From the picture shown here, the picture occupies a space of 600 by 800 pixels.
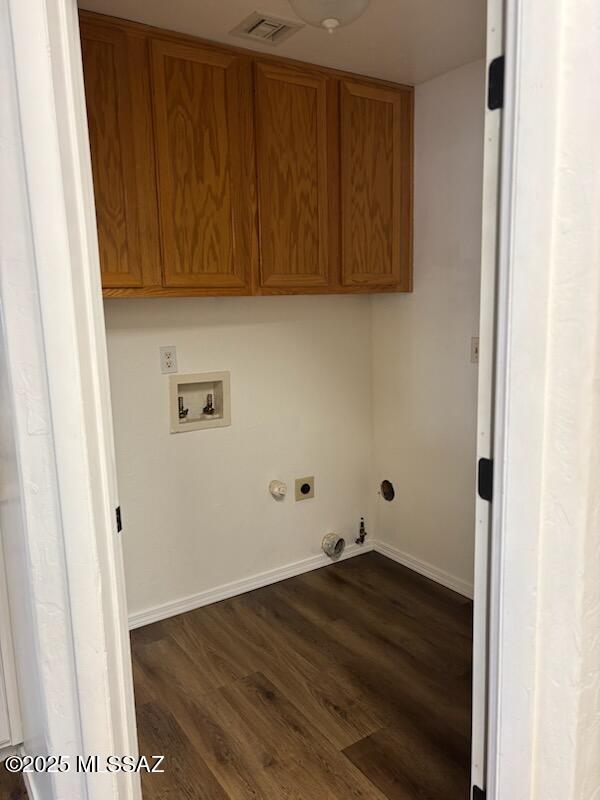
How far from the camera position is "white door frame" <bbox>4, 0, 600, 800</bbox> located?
106 centimetres

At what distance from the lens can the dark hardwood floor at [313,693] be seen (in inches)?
71.4

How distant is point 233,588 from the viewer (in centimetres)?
292

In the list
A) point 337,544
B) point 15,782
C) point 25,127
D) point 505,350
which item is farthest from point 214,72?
point 15,782

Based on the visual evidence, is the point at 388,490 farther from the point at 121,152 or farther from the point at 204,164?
the point at 121,152

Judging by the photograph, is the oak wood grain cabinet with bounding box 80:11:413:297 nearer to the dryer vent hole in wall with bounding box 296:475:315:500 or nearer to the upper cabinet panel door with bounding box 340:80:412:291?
the upper cabinet panel door with bounding box 340:80:412:291

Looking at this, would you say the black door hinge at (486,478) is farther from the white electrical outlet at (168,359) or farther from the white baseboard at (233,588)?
the white baseboard at (233,588)

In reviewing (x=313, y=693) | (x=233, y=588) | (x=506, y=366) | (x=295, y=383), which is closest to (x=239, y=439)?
(x=295, y=383)

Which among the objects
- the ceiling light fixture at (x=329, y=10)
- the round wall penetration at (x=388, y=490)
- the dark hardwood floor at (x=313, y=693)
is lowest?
the dark hardwood floor at (x=313, y=693)

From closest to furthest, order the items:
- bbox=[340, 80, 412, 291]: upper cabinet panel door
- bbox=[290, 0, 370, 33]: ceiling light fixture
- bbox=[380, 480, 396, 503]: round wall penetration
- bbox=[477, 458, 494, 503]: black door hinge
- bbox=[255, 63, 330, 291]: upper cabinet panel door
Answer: bbox=[477, 458, 494, 503]: black door hinge
bbox=[290, 0, 370, 33]: ceiling light fixture
bbox=[255, 63, 330, 291]: upper cabinet panel door
bbox=[340, 80, 412, 291]: upper cabinet panel door
bbox=[380, 480, 396, 503]: round wall penetration

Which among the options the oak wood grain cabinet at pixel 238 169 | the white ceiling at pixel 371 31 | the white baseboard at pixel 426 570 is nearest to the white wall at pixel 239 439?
the white baseboard at pixel 426 570

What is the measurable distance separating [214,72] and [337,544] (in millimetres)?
2239

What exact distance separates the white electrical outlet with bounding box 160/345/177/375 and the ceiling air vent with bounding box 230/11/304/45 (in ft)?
4.04

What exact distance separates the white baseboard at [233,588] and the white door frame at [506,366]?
4.56 ft

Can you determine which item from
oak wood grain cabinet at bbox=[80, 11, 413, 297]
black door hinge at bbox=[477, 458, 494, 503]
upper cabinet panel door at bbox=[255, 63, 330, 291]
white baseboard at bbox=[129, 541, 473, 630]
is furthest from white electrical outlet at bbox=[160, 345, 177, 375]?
black door hinge at bbox=[477, 458, 494, 503]
